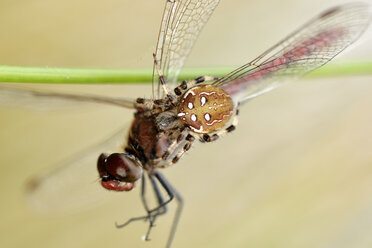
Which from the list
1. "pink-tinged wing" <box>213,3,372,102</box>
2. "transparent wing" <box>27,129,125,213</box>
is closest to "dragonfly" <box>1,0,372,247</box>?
"pink-tinged wing" <box>213,3,372,102</box>

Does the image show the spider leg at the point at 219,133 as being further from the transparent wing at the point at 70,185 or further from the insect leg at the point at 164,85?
the transparent wing at the point at 70,185

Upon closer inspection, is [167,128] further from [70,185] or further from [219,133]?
[70,185]

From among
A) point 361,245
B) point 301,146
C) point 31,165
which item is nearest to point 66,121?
point 31,165

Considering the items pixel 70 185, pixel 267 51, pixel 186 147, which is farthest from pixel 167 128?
pixel 70 185

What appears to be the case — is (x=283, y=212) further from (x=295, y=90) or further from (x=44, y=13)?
(x=44, y=13)

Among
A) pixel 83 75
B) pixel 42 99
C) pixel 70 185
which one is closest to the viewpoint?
pixel 83 75

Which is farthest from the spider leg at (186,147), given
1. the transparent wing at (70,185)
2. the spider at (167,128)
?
the transparent wing at (70,185)
